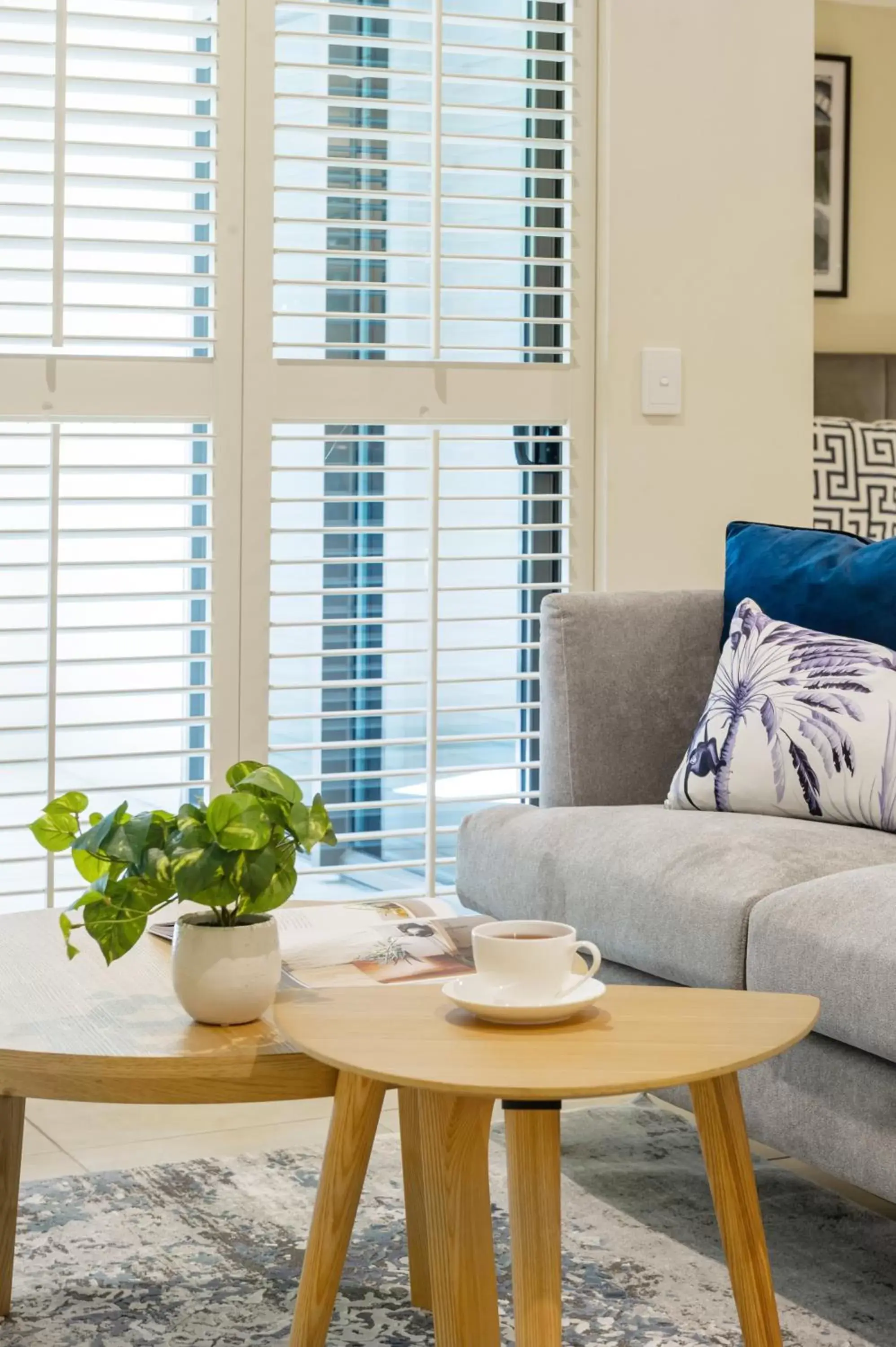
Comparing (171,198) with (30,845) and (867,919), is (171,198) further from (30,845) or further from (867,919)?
(867,919)

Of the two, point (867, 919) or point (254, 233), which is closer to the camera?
point (867, 919)

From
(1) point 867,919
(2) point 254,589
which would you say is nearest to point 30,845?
(2) point 254,589

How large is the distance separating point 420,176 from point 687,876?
67.3 inches

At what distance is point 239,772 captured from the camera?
5.32 ft

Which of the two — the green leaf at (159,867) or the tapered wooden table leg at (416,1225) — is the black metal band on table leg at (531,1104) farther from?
the tapered wooden table leg at (416,1225)

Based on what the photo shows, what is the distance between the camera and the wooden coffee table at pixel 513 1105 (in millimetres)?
1314

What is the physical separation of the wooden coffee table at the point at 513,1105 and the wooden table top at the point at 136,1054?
0.04 meters

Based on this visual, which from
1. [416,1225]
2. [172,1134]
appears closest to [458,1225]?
[416,1225]

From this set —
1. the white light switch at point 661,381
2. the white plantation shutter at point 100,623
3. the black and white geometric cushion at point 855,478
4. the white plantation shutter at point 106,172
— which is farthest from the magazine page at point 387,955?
the black and white geometric cushion at point 855,478

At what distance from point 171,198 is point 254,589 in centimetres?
73

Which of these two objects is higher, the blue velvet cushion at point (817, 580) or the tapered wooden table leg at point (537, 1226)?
the blue velvet cushion at point (817, 580)

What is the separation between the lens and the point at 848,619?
260 cm

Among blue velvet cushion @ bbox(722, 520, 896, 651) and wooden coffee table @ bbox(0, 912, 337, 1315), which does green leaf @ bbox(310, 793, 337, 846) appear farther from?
blue velvet cushion @ bbox(722, 520, 896, 651)

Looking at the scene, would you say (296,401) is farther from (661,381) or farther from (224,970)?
(224,970)
